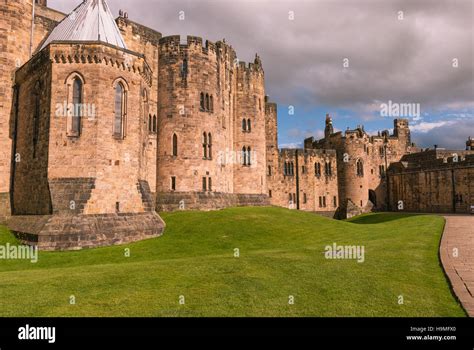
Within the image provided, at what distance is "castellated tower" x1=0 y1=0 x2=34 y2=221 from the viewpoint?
22.5 metres

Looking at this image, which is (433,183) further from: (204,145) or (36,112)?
(36,112)

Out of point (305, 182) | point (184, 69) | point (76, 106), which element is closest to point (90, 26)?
point (76, 106)

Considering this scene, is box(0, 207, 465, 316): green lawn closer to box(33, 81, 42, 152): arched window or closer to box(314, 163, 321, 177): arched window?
box(33, 81, 42, 152): arched window

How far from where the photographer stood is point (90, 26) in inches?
870

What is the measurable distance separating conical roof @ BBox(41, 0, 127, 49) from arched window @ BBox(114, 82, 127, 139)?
320cm

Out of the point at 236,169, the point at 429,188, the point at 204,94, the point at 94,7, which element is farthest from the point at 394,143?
the point at 94,7

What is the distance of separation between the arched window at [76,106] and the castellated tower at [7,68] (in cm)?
647

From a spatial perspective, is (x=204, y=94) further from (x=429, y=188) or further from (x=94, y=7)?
(x=429, y=188)

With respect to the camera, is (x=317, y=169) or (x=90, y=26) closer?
(x=90, y=26)

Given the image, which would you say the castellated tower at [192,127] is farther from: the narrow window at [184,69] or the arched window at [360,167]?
the arched window at [360,167]

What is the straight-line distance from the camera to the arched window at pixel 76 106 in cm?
1966

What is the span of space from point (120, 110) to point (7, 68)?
8.90m

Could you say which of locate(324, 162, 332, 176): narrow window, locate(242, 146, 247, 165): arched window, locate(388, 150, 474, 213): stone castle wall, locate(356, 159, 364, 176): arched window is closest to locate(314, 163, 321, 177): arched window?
locate(324, 162, 332, 176): narrow window
